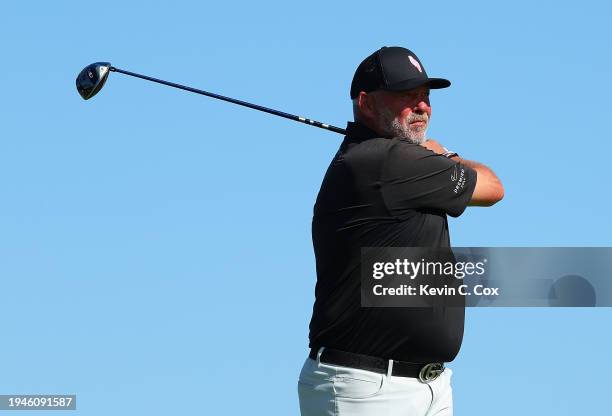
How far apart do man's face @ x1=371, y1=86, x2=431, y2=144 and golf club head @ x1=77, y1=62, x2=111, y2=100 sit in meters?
3.56

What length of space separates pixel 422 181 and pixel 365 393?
4.84 feet

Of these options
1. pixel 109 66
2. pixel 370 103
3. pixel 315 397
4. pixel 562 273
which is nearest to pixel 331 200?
pixel 370 103

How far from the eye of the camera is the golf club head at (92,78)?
34.9 feet

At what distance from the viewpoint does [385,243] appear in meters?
7.59

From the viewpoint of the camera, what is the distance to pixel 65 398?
1260cm

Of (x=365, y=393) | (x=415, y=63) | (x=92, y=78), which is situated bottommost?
(x=365, y=393)

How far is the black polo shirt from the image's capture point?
746 centimetres

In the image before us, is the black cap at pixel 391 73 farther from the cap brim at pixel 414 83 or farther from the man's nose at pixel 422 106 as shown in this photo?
the man's nose at pixel 422 106

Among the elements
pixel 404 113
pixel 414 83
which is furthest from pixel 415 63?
pixel 404 113

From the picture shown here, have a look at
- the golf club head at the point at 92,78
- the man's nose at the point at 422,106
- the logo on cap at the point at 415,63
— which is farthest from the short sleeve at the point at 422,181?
the golf club head at the point at 92,78

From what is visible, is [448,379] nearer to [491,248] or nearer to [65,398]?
[491,248]

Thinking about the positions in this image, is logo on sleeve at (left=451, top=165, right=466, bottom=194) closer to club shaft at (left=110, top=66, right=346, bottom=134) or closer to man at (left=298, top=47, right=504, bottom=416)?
man at (left=298, top=47, right=504, bottom=416)

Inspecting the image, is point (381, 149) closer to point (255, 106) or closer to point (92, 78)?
point (255, 106)

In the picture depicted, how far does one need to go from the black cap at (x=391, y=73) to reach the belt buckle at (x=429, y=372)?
1.93 metres
